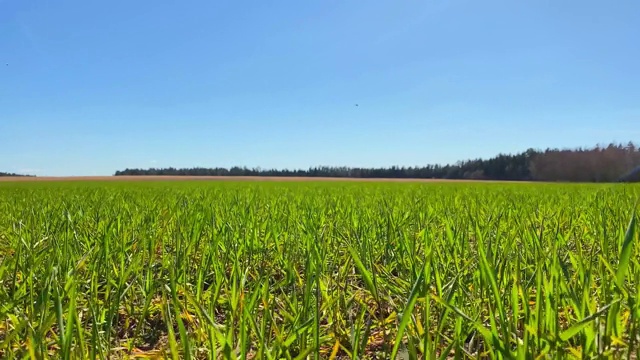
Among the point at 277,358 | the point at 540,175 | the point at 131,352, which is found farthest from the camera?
the point at 540,175

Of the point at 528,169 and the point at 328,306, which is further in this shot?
the point at 528,169

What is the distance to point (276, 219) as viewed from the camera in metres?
3.13

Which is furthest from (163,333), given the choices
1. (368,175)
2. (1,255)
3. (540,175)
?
(368,175)

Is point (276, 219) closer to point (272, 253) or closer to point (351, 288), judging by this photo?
point (272, 253)

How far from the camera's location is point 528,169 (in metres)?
78.1

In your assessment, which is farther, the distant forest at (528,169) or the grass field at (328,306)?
the distant forest at (528,169)

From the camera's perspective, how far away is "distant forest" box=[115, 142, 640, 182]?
65.8 meters

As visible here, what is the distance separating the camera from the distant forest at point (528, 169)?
65.8 metres

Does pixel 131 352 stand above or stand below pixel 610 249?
below

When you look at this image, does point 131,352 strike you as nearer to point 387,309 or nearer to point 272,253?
point 387,309

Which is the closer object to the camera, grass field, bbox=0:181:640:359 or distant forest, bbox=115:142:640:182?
grass field, bbox=0:181:640:359

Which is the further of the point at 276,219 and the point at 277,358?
the point at 276,219

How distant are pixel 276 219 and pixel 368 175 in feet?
293

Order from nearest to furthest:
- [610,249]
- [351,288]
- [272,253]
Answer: [351,288] → [610,249] → [272,253]
